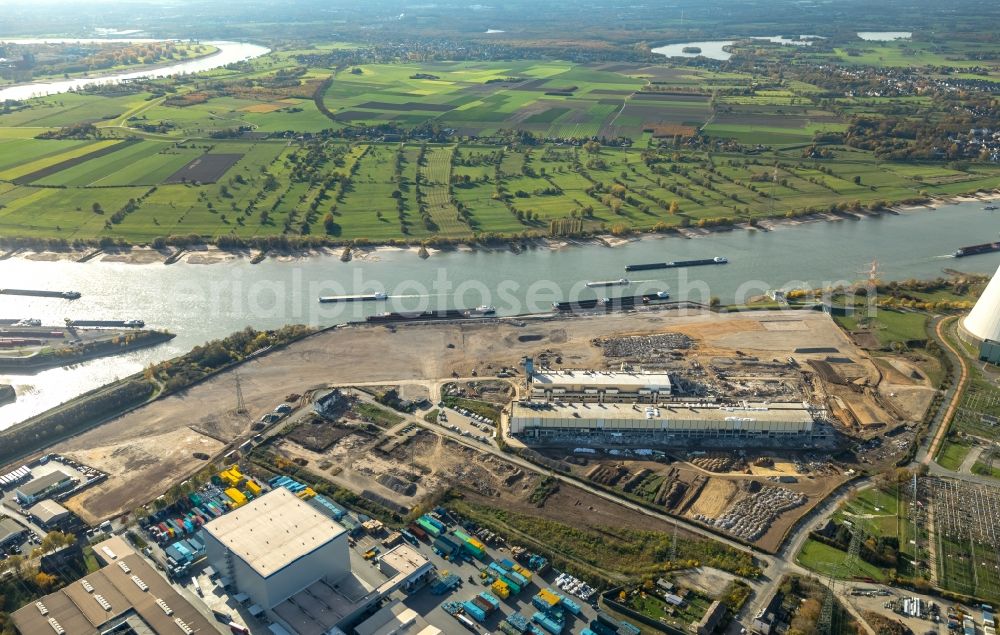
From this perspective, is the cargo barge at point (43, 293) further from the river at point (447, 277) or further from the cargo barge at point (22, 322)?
the cargo barge at point (22, 322)

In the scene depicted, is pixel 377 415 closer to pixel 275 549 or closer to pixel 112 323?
pixel 275 549

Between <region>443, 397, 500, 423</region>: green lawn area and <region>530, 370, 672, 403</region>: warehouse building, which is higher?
<region>530, 370, 672, 403</region>: warehouse building

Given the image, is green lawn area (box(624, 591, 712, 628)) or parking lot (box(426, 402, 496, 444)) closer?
green lawn area (box(624, 591, 712, 628))

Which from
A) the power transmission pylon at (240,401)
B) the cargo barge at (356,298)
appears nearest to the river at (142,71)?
the cargo barge at (356,298)

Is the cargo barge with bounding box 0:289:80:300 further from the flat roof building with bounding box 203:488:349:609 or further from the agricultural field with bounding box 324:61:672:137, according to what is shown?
the agricultural field with bounding box 324:61:672:137

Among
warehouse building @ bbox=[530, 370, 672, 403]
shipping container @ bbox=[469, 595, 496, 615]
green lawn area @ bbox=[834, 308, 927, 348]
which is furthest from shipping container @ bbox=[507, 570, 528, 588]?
green lawn area @ bbox=[834, 308, 927, 348]

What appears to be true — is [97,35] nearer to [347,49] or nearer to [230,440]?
[347,49]
